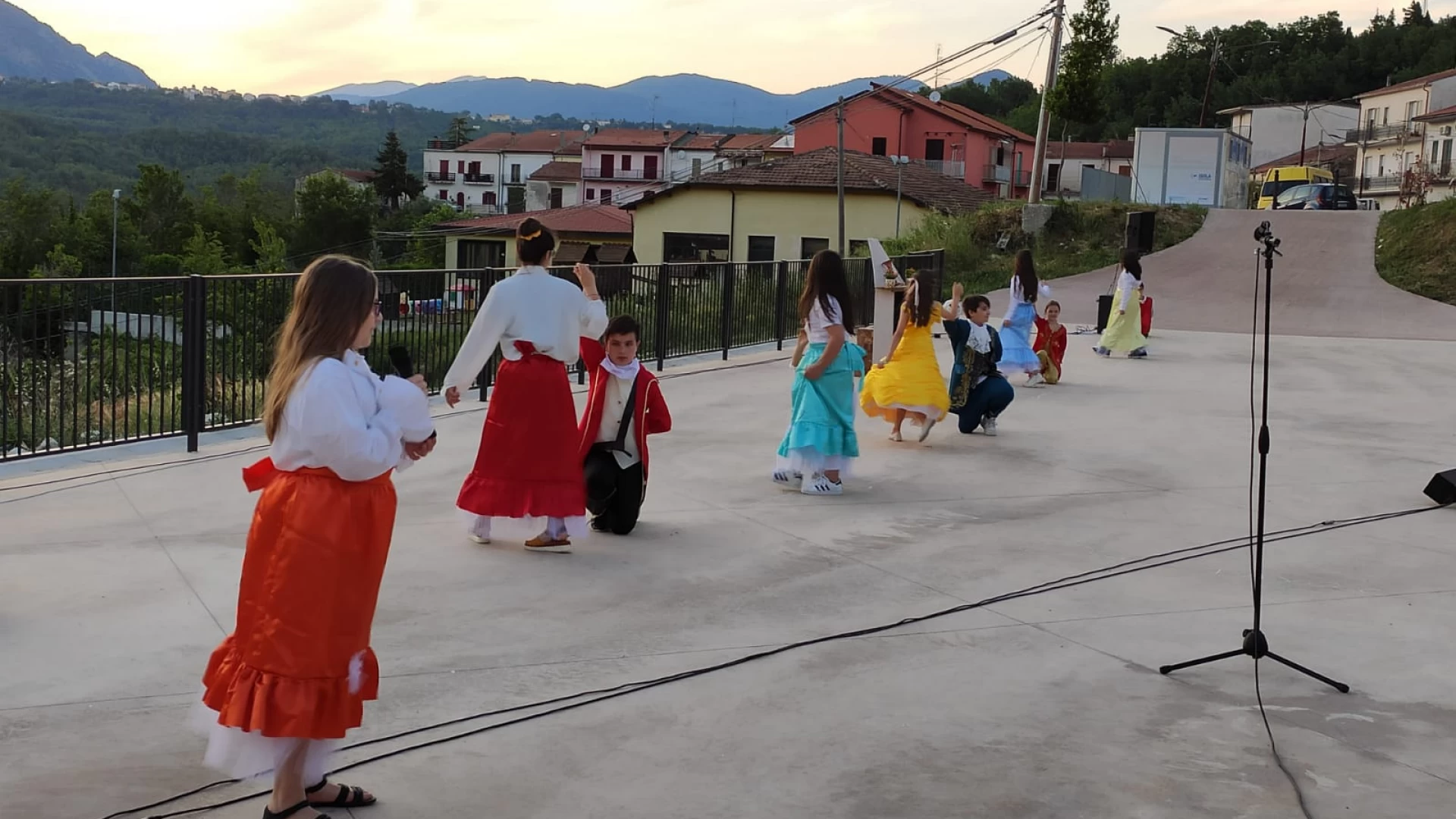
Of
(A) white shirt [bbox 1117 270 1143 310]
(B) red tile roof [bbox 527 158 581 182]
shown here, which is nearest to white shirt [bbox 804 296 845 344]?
(A) white shirt [bbox 1117 270 1143 310]

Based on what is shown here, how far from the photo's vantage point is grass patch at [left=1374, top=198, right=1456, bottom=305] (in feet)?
97.5

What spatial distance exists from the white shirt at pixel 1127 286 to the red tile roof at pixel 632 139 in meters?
110

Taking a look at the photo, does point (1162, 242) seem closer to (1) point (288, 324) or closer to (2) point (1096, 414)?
(2) point (1096, 414)

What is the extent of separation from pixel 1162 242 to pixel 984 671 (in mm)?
32396

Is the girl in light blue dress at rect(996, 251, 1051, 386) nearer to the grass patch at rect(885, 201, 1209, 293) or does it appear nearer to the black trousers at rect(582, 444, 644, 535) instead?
the black trousers at rect(582, 444, 644, 535)

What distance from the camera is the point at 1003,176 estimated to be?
81.5 meters

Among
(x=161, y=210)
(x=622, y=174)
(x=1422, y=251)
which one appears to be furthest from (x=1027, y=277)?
(x=622, y=174)

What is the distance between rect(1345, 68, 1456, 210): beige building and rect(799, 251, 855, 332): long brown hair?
75205 mm

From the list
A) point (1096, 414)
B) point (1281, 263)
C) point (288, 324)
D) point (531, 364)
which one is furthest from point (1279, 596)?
point (1281, 263)

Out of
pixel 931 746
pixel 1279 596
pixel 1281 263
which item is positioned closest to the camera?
pixel 931 746

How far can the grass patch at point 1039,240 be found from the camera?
32844 mm

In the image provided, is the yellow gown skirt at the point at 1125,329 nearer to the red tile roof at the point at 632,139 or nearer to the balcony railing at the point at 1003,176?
the balcony railing at the point at 1003,176

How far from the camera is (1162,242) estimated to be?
3559 centimetres

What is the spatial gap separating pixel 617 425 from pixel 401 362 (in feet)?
12.2
